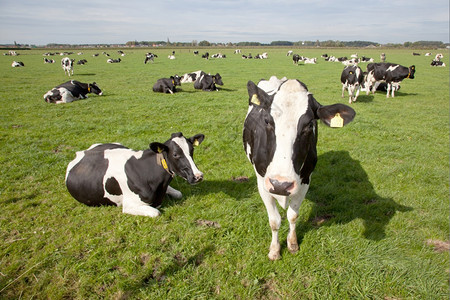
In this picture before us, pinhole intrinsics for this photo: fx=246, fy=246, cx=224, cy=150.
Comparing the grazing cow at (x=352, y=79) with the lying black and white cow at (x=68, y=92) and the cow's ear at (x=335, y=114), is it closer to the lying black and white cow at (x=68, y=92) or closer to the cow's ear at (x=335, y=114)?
the cow's ear at (x=335, y=114)

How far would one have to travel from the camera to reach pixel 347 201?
4.64 meters

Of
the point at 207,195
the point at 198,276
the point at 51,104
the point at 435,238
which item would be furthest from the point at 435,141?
the point at 51,104

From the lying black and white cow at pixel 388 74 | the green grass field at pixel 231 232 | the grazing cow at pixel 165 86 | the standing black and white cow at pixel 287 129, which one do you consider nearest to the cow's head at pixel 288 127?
the standing black and white cow at pixel 287 129

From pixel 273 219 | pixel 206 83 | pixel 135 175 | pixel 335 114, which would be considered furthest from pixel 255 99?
pixel 206 83

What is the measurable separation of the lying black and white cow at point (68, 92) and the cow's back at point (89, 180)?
9610 millimetres

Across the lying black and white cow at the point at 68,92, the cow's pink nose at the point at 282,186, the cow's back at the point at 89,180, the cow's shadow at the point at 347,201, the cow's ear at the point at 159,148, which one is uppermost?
the lying black and white cow at the point at 68,92

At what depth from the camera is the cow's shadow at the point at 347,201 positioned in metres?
4.05

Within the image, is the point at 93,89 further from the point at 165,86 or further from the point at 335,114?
the point at 335,114

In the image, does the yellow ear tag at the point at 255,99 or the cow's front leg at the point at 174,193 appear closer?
the yellow ear tag at the point at 255,99

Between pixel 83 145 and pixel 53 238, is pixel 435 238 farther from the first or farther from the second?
pixel 83 145

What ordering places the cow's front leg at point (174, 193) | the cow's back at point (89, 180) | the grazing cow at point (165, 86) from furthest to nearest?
the grazing cow at point (165, 86)
the cow's front leg at point (174, 193)
the cow's back at point (89, 180)

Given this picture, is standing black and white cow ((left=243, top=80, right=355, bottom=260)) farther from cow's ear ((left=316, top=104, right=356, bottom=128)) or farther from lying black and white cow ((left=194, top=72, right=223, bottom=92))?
lying black and white cow ((left=194, top=72, right=223, bottom=92))

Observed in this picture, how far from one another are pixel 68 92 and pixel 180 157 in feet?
37.6

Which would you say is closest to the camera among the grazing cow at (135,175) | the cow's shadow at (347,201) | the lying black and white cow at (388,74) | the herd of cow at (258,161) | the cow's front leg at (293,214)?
the herd of cow at (258,161)
